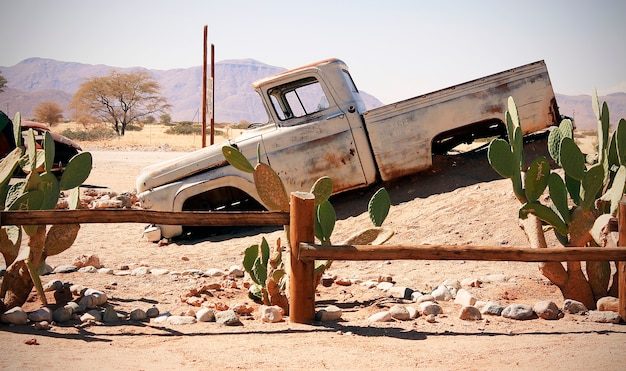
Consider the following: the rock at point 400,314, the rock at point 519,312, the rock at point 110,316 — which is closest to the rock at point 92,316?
the rock at point 110,316

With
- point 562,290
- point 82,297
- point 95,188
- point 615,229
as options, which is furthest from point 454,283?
point 95,188

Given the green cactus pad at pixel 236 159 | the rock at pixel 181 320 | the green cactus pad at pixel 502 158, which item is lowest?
the rock at pixel 181 320

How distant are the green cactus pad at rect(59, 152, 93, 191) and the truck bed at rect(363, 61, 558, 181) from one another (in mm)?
3801

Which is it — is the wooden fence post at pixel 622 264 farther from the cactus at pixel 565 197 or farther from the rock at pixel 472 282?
the rock at pixel 472 282

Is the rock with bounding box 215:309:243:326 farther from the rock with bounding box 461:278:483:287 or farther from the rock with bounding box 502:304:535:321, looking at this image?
the rock with bounding box 461:278:483:287

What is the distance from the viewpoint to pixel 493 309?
4.76 m

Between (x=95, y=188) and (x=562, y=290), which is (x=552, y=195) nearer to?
(x=562, y=290)

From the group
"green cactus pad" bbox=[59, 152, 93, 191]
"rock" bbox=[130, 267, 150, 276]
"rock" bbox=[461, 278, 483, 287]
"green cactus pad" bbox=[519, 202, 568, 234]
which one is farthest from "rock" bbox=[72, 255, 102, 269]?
"green cactus pad" bbox=[519, 202, 568, 234]

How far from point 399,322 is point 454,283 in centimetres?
110

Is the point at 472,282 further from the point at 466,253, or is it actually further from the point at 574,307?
the point at 466,253

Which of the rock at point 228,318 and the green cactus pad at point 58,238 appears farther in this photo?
the green cactus pad at point 58,238

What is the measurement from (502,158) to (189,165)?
4411mm

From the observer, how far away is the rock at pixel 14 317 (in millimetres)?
4469

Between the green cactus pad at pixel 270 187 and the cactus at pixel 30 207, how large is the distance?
1.36 metres
